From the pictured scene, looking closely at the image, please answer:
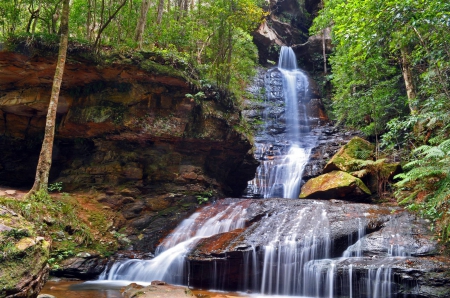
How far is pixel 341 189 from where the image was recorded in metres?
11.7

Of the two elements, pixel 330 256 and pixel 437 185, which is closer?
pixel 330 256

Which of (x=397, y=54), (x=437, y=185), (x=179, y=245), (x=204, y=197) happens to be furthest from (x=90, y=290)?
(x=397, y=54)

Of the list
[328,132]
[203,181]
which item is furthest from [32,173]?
[328,132]

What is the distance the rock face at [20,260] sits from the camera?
4164 mm

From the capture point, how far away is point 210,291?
773 cm

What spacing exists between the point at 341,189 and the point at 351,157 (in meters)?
2.23

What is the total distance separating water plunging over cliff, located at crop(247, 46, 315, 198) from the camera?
1567cm

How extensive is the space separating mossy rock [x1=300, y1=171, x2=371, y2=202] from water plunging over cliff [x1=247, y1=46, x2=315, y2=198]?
2.37 metres

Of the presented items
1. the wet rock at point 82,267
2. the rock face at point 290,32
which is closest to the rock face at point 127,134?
the wet rock at point 82,267

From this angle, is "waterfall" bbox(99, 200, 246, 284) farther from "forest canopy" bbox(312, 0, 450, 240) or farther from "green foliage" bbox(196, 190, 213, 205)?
"forest canopy" bbox(312, 0, 450, 240)

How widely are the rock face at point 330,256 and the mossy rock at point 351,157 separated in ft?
10.9

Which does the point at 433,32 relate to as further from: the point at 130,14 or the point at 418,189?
the point at 130,14

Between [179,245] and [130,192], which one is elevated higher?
[130,192]

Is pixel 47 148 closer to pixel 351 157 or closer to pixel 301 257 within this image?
pixel 301 257
